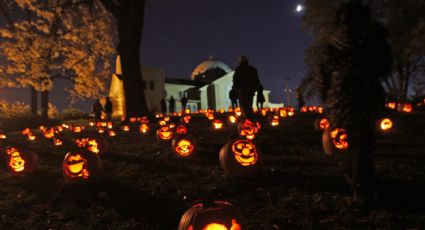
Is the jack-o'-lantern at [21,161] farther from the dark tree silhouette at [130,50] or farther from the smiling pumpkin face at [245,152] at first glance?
the dark tree silhouette at [130,50]

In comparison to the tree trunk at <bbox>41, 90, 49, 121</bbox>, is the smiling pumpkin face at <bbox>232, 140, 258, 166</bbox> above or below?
below

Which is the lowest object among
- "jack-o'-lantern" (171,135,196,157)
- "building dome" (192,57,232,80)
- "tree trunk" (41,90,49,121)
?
"jack-o'-lantern" (171,135,196,157)

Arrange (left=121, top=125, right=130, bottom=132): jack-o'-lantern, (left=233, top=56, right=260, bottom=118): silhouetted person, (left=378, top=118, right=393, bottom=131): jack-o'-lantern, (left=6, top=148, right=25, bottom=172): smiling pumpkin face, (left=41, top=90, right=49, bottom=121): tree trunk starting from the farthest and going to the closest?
(left=41, top=90, right=49, bottom=121): tree trunk → (left=121, top=125, right=130, bottom=132): jack-o'-lantern → (left=233, top=56, right=260, bottom=118): silhouetted person → (left=378, top=118, right=393, bottom=131): jack-o'-lantern → (left=6, top=148, right=25, bottom=172): smiling pumpkin face

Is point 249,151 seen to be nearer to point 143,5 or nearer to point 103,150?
point 103,150

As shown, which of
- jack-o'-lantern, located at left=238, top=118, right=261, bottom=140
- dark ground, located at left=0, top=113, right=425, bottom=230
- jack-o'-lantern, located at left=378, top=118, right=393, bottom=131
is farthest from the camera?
jack-o'-lantern, located at left=378, top=118, right=393, bottom=131

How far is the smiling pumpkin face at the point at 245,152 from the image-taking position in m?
6.71

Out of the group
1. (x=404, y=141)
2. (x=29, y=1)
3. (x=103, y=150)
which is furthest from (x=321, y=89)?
(x=29, y=1)

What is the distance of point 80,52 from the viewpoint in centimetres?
2856

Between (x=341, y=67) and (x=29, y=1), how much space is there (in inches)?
1014

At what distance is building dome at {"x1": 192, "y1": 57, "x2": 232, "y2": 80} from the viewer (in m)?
74.8

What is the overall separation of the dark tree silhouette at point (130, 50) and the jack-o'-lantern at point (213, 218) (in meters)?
15.3

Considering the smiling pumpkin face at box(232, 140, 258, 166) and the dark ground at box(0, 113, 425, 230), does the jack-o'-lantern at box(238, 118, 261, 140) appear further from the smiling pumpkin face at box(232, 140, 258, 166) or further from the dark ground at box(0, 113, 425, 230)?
the smiling pumpkin face at box(232, 140, 258, 166)

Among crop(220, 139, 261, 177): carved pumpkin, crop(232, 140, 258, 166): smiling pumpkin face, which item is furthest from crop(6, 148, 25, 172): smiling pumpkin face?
crop(232, 140, 258, 166): smiling pumpkin face

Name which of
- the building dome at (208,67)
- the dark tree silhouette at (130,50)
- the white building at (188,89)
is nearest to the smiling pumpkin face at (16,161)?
the dark tree silhouette at (130,50)
